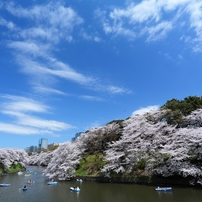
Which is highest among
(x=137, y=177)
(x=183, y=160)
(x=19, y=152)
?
(x=19, y=152)

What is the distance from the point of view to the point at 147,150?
2925 centimetres

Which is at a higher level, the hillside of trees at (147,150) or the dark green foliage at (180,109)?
the dark green foliage at (180,109)

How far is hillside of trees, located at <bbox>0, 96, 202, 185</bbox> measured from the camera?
23922 mm

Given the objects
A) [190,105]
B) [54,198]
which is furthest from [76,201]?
[190,105]

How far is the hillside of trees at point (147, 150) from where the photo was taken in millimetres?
23922

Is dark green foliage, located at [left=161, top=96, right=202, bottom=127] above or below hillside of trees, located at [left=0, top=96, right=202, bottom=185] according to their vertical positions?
above

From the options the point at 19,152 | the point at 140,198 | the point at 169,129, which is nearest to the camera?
the point at 140,198

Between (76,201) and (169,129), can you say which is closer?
(76,201)

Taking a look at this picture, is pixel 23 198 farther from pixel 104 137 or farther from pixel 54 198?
pixel 104 137

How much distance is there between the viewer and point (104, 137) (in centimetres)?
4294

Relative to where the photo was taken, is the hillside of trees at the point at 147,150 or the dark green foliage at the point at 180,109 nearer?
the hillside of trees at the point at 147,150

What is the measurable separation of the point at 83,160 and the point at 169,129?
64.8 feet

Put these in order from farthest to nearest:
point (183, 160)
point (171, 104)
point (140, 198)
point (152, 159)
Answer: point (171, 104) → point (152, 159) → point (183, 160) → point (140, 198)

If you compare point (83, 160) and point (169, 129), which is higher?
point (169, 129)
